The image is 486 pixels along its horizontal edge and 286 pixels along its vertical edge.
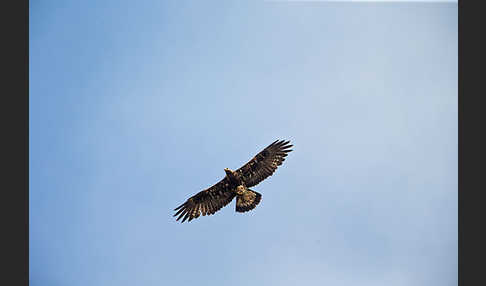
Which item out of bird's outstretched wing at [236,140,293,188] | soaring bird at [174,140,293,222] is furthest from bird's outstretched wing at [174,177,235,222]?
bird's outstretched wing at [236,140,293,188]

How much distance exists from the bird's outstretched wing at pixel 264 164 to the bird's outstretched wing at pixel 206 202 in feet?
2.09

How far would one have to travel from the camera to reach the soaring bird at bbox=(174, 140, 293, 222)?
9633 mm

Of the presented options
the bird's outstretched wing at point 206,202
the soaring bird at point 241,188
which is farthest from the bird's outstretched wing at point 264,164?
the bird's outstretched wing at point 206,202

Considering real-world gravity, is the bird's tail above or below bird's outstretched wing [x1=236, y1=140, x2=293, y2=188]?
below

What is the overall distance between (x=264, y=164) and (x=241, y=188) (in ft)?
2.86

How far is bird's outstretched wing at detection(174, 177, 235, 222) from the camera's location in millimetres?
9805

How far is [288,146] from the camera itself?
9.85m

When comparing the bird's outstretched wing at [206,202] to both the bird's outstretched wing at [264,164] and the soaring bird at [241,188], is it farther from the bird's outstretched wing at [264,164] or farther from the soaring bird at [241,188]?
the bird's outstretched wing at [264,164]

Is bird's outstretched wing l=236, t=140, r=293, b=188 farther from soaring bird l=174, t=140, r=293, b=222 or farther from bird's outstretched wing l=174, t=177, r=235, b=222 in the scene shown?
bird's outstretched wing l=174, t=177, r=235, b=222

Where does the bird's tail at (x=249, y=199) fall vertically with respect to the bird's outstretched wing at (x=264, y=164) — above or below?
below

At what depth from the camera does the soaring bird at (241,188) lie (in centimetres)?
963
